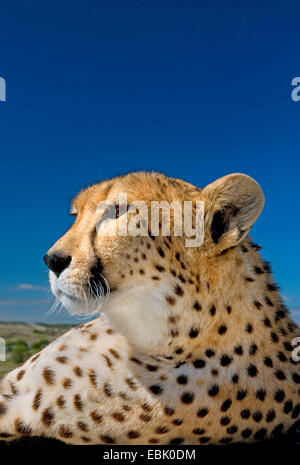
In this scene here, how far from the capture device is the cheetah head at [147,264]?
2330 millimetres

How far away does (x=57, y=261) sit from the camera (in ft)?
7.88

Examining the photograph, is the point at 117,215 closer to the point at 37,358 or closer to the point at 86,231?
the point at 86,231

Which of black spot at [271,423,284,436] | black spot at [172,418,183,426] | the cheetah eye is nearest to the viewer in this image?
black spot at [172,418,183,426]

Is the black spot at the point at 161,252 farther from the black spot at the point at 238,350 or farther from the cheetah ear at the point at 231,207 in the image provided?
the black spot at the point at 238,350

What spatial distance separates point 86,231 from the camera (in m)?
2.49

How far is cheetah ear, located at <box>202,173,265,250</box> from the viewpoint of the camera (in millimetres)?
2391

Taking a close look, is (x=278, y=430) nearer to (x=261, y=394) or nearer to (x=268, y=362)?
(x=261, y=394)

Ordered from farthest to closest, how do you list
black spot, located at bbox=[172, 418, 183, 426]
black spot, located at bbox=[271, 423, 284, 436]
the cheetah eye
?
1. the cheetah eye
2. black spot, located at bbox=[271, 423, 284, 436]
3. black spot, located at bbox=[172, 418, 183, 426]

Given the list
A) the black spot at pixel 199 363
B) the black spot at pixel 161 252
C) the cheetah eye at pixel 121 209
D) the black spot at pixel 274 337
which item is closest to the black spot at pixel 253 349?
the black spot at pixel 274 337

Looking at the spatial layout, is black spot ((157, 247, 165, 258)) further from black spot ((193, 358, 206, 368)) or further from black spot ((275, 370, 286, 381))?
black spot ((275, 370, 286, 381))

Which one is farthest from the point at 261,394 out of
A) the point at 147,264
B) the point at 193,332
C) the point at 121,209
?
the point at 121,209

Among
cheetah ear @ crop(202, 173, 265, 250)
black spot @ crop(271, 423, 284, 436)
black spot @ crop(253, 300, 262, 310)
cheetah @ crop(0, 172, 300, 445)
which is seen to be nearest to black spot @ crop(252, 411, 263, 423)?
cheetah @ crop(0, 172, 300, 445)

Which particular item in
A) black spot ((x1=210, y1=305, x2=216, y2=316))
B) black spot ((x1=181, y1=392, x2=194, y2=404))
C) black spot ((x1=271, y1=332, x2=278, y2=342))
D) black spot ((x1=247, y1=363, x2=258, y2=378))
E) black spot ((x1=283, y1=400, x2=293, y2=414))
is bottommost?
black spot ((x1=283, y1=400, x2=293, y2=414))
